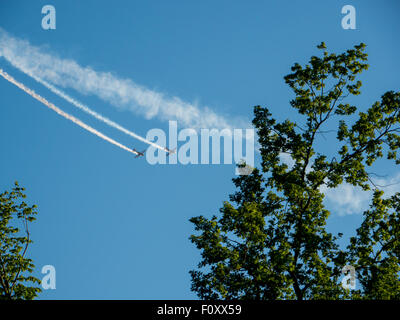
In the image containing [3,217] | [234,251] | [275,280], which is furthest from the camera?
[3,217]

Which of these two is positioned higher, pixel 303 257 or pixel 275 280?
pixel 303 257

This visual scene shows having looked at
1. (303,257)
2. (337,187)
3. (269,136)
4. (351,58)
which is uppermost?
(351,58)

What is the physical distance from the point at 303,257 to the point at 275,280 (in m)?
2.69

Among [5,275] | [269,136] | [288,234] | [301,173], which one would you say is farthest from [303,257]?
[5,275]

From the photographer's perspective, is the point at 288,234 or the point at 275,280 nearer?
the point at 275,280

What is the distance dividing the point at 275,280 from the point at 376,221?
23.9 feet

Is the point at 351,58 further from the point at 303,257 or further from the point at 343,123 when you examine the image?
the point at 303,257

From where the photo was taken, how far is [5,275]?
2303cm

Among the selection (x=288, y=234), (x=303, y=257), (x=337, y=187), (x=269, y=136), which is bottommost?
(x=303, y=257)

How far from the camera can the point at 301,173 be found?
77.6ft
